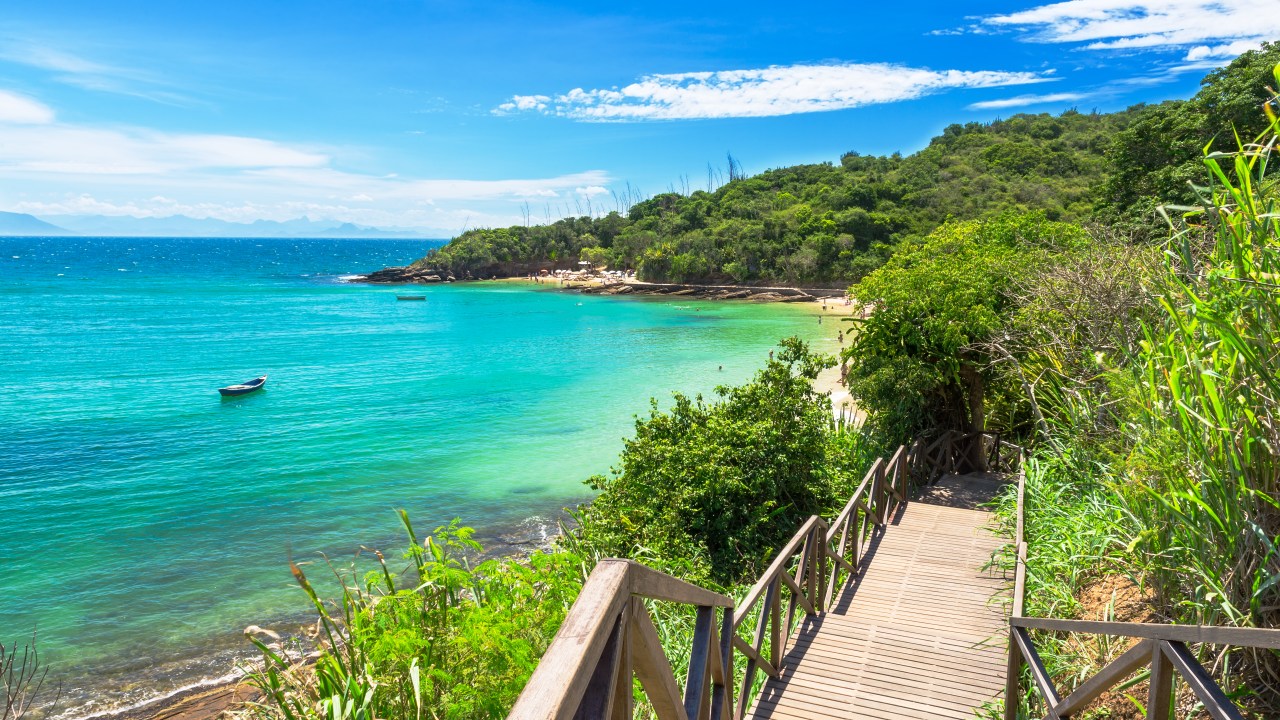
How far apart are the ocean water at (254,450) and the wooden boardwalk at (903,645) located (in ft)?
30.9

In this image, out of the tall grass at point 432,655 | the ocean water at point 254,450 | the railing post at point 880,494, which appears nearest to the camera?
the tall grass at point 432,655

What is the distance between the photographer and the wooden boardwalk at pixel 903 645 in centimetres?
558

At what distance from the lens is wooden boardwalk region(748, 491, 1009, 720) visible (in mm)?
5578

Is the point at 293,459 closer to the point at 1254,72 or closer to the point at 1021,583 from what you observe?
the point at 1021,583

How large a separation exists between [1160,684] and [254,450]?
24830 mm

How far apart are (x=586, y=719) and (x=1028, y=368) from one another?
41.1 feet

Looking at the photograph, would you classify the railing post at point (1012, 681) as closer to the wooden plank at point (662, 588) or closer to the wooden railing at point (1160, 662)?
the wooden railing at point (1160, 662)

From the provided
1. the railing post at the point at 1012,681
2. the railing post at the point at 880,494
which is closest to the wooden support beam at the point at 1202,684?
the railing post at the point at 1012,681

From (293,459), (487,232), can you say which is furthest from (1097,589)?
(487,232)

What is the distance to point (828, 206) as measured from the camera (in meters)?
76.5

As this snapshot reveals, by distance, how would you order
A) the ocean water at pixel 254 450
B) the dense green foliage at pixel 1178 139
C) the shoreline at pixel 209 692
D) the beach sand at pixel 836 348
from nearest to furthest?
the shoreline at pixel 209 692
the ocean water at pixel 254 450
the beach sand at pixel 836 348
the dense green foliage at pixel 1178 139

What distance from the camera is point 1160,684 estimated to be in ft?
8.85

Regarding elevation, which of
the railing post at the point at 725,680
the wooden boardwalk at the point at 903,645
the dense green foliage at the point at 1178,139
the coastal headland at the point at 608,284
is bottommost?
the wooden boardwalk at the point at 903,645

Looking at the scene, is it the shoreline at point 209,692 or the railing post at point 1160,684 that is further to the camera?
the shoreline at point 209,692
